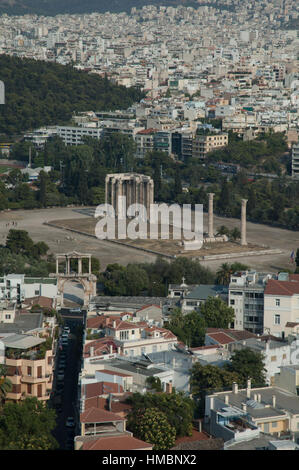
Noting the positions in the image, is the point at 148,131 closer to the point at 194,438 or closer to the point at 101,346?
the point at 101,346

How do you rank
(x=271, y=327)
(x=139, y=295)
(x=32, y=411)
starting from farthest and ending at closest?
(x=139, y=295) → (x=271, y=327) → (x=32, y=411)

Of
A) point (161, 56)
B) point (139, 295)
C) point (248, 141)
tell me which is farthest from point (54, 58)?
point (139, 295)

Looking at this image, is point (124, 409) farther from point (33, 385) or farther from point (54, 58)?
point (54, 58)

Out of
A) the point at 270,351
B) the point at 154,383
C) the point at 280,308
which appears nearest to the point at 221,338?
the point at 270,351
